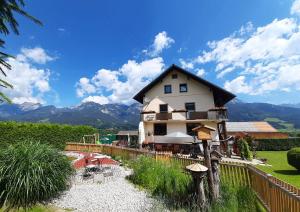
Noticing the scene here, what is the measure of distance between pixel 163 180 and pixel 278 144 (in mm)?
28415

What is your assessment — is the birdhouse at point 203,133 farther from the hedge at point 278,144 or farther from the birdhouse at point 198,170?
the hedge at point 278,144

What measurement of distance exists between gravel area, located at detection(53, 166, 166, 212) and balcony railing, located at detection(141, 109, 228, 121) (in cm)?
1722

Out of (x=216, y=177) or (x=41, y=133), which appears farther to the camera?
(x=41, y=133)

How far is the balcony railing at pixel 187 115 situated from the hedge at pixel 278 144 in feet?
32.8

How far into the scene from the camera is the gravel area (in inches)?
Result: 280

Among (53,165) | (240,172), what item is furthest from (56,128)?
(240,172)

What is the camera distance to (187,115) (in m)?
26.6

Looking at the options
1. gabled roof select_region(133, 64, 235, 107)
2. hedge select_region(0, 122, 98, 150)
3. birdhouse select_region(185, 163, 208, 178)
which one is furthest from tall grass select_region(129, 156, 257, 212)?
gabled roof select_region(133, 64, 235, 107)

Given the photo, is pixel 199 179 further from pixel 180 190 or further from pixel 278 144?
pixel 278 144

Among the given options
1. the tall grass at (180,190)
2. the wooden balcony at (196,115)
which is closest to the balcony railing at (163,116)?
the wooden balcony at (196,115)

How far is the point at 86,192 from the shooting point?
28.2 ft

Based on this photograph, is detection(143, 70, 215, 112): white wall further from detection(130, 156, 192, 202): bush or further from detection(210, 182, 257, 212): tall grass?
detection(210, 182, 257, 212): tall grass

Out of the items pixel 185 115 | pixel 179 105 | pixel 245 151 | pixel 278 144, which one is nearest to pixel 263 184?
pixel 245 151

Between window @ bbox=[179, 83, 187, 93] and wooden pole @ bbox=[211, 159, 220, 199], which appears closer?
wooden pole @ bbox=[211, 159, 220, 199]
